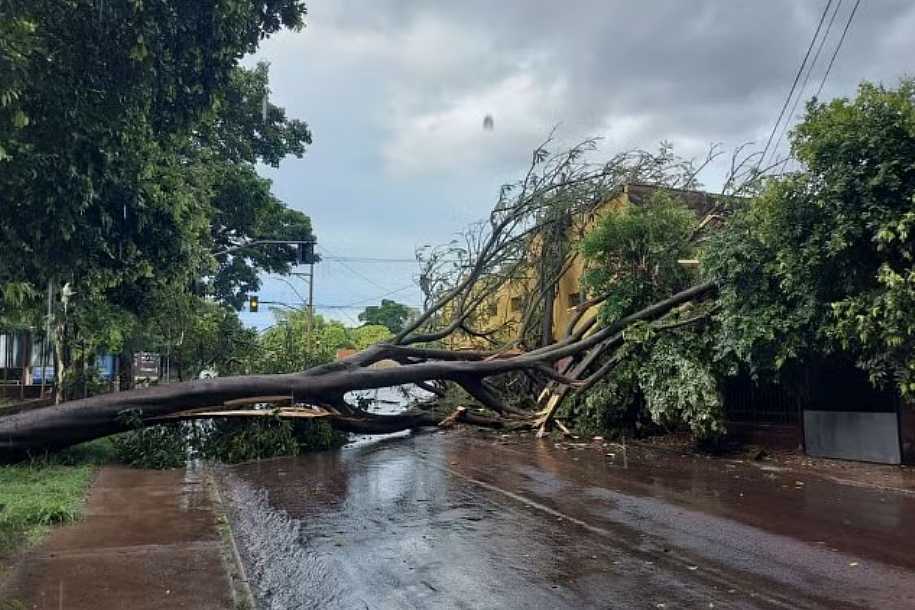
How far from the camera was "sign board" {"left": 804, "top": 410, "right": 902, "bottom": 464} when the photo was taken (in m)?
10.9

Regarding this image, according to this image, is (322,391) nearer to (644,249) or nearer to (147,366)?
(644,249)

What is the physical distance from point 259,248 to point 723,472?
70.2 feet

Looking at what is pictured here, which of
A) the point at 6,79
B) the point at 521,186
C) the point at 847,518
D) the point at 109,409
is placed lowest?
the point at 847,518

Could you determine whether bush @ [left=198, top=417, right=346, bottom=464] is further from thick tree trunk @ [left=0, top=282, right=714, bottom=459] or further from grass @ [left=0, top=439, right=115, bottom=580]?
grass @ [left=0, top=439, right=115, bottom=580]

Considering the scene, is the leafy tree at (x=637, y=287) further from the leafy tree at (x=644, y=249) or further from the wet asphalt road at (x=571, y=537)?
the wet asphalt road at (x=571, y=537)

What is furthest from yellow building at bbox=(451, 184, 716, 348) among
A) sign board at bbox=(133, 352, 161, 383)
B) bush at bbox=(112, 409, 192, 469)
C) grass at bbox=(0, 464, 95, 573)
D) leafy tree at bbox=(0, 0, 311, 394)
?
grass at bbox=(0, 464, 95, 573)

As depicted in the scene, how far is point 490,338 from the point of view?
21.0 m

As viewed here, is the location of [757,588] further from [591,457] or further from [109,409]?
[109,409]

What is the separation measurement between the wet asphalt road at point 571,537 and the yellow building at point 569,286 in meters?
7.99

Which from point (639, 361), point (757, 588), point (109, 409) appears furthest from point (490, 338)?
point (757, 588)

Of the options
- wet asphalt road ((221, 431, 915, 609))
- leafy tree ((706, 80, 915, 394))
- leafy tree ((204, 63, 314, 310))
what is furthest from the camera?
leafy tree ((204, 63, 314, 310))

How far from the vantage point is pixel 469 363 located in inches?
622

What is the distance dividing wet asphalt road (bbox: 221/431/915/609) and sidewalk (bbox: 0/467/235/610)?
0.41 m

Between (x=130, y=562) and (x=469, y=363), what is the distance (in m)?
10.5
